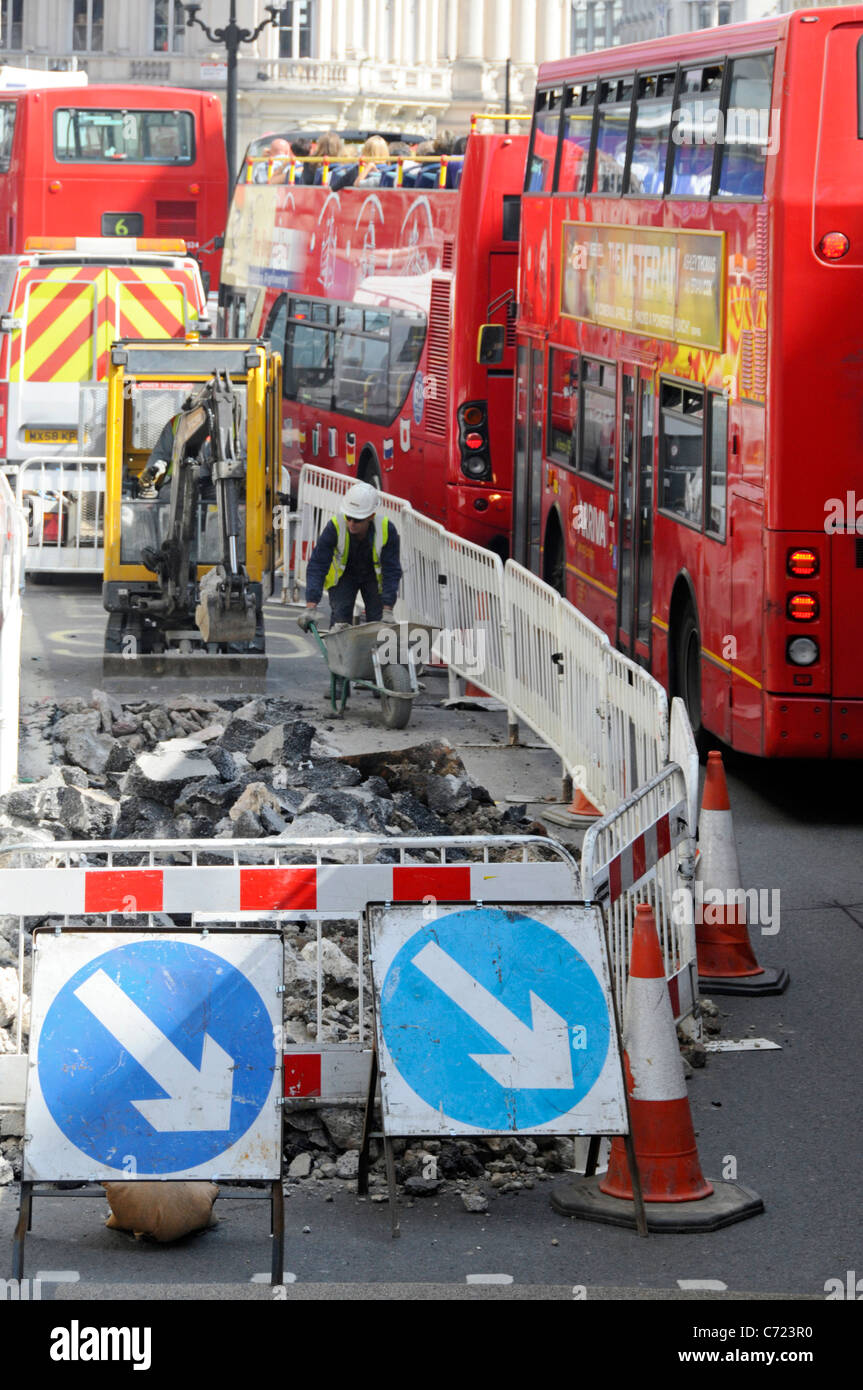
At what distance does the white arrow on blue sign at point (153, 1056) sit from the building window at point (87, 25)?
3131 inches

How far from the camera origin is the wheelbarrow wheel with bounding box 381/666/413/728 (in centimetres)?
1483

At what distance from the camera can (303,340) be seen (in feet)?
82.4

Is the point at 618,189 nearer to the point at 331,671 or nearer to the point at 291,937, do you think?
the point at 331,671

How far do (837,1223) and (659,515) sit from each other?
7797mm

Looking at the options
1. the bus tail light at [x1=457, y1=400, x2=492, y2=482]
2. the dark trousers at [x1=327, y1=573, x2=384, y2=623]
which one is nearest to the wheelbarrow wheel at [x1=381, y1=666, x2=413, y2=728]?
the dark trousers at [x1=327, y1=573, x2=384, y2=623]

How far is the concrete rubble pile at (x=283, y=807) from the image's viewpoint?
6949 millimetres

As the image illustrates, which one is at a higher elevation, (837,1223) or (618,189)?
(618,189)

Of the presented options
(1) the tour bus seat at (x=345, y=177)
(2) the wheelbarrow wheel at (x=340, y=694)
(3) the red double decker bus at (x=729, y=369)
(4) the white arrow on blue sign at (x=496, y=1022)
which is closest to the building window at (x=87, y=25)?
(1) the tour bus seat at (x=345, y=177)

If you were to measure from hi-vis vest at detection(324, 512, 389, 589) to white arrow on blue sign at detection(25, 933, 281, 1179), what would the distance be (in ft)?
31.2

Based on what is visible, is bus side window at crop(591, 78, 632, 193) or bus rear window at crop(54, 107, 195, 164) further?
bus rear window at crop(54, 107, 195, 164)

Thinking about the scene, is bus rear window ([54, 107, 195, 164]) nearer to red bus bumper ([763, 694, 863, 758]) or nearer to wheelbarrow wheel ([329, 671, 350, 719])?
wheelbarrow wheel ([329, 671, 350, 719])

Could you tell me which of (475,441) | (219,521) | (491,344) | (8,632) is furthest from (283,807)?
(491,344)

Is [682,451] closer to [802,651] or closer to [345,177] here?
[802,651]
